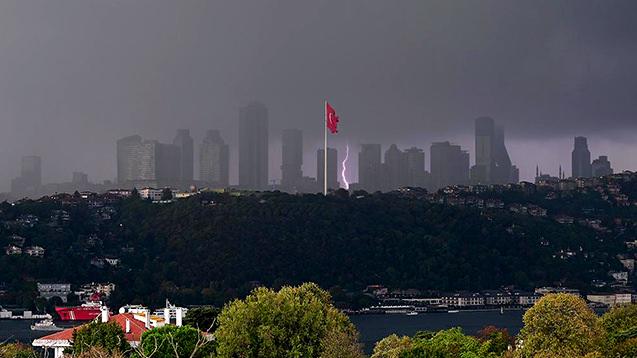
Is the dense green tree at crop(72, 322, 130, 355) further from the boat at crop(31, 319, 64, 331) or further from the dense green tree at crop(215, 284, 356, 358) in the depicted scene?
the boat at crop(31, 319, 64, 331)

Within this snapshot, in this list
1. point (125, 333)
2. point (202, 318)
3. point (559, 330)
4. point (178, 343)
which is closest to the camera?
point (559, 330)

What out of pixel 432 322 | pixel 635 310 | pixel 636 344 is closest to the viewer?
pixel 636 344

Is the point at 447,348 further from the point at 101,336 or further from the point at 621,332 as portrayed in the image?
the point at 101,336

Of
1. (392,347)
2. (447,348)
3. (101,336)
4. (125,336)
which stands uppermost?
(101,336)

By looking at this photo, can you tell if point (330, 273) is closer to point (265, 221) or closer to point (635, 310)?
point (265, 221)

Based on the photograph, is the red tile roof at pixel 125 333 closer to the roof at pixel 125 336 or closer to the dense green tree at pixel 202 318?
the roof at pixel 125 336

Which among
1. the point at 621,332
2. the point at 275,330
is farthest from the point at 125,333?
the point at 621,332

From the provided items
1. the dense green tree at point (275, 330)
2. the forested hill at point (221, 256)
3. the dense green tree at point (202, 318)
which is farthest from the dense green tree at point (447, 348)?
the forested hill at point (221, 256)

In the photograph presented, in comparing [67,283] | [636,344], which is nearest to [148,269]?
[67,283]
